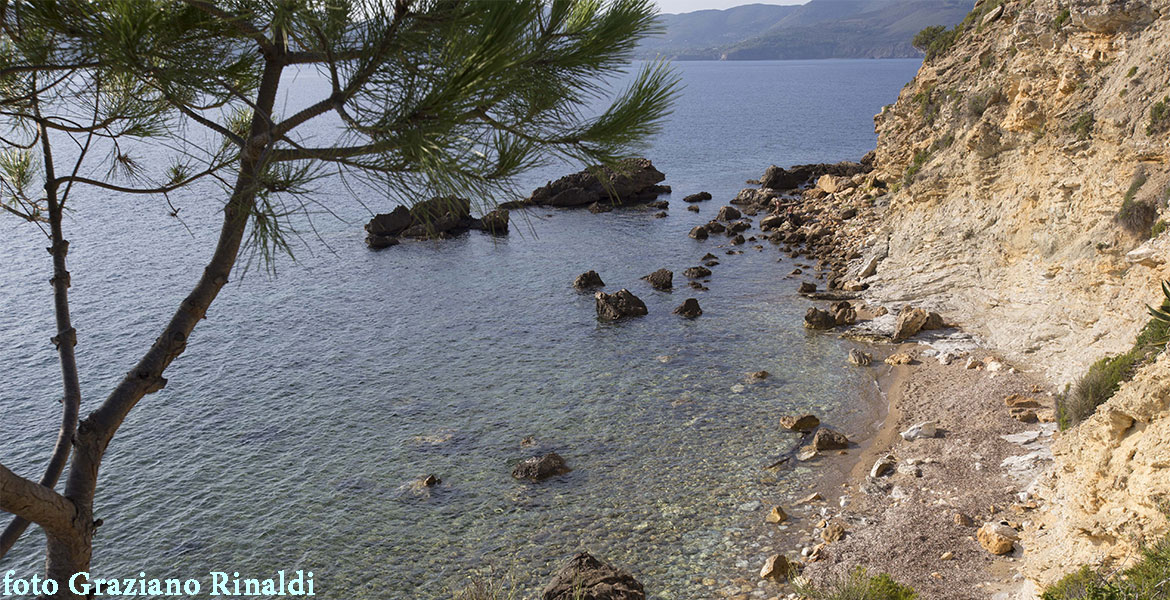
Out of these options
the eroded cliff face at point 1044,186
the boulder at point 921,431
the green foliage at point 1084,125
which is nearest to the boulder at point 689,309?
the eroded cliff face at point 1044,186

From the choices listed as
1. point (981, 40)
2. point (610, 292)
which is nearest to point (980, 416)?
point (610, 292)

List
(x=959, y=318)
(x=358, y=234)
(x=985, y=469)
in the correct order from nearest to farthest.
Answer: (x=985, y=469) < (x=959, y=318) < (x=358, y=234)

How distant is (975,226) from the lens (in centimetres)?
2744

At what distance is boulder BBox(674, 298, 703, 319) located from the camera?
2969cm

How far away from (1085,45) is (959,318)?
876 cm

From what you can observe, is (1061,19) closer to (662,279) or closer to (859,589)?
(662,279)

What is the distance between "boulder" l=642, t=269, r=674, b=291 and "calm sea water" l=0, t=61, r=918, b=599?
84 cm

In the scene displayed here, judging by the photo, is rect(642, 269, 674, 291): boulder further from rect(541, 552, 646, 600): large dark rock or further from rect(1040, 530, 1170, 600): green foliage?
rect(1040, 530, 1170, 600): green foliage

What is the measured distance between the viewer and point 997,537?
13.4m

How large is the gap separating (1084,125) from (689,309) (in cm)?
1317

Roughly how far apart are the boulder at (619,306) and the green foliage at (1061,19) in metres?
15.7

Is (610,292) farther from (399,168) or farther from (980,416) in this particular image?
(399,168)

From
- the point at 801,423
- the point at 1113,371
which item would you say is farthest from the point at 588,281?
the point at 1113,371

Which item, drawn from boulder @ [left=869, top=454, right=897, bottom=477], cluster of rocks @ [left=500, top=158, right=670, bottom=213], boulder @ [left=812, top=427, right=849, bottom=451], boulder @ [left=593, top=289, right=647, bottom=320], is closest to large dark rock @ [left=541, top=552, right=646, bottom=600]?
boulder @ [left=869, top=454, right=897, bottom=477]
